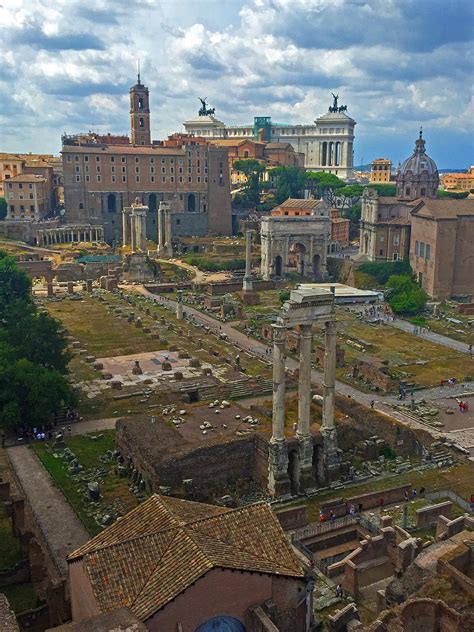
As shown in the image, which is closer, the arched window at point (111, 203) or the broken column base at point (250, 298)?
the broken column base at point (250, 298)

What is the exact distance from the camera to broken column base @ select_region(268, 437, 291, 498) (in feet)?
99.0

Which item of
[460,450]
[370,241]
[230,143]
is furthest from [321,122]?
[460,450]

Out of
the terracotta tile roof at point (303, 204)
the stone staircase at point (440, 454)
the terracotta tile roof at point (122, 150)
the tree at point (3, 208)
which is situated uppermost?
the terracotta tile roof at point (122, 150)

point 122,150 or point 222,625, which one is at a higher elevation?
point 122,150

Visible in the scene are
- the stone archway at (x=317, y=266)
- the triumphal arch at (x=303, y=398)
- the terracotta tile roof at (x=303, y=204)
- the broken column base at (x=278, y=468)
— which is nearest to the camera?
the triumphal arch at (x=303, y=398)

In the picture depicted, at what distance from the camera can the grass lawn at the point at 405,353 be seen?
49.2m

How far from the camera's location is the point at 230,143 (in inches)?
5866

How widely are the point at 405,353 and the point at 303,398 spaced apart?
2636cm

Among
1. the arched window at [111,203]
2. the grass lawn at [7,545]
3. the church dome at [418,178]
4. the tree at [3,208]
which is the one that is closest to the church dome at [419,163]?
the church dome at [418,178]

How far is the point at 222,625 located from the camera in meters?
16.3

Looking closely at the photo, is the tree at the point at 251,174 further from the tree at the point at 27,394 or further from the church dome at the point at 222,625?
the church dome at the point at 222,625

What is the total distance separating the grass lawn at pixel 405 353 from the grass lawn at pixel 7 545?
26.5 metres

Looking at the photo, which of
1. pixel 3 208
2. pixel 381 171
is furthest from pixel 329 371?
pixel 381 171

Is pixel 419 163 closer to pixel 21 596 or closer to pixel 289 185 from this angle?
pixel 289 185
